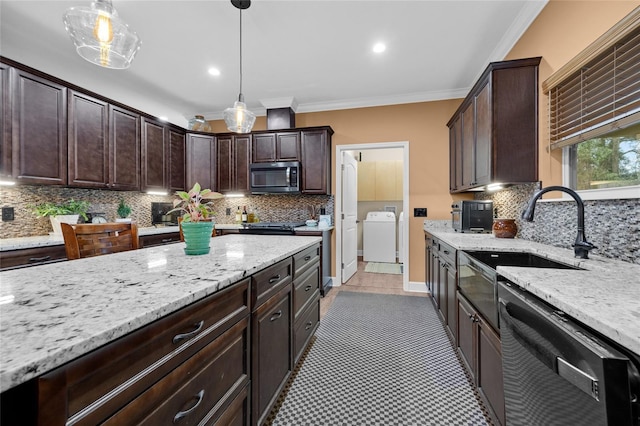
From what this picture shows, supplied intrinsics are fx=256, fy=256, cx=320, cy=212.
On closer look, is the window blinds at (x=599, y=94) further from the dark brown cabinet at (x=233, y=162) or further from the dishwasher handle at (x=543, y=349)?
the dark brown cabinet at (x=233, y=162)

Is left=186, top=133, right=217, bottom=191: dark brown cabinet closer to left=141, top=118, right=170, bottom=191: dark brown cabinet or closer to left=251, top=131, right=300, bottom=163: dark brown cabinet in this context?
left=141, top=118, right=170, bottom=191: dark brown cabinet

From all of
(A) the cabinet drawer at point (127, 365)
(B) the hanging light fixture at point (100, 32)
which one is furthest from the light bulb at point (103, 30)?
(A) the cabinet drawer at point (127, 365)

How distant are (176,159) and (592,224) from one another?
4.43 metres

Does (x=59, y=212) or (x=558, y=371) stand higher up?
(x=59, y=212)

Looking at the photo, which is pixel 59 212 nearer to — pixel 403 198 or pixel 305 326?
pixel 305 326

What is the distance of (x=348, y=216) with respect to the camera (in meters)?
4.14

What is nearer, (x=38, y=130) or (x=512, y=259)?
(x=512, y=259)

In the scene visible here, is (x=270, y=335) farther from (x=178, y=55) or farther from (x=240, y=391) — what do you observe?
(x=178, y=55)

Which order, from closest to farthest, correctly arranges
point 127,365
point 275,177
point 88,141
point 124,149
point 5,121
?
point 127,365 < point 5,121 < point 88,141 < point 124,149 < point 275,177

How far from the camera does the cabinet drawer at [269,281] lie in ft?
3.76

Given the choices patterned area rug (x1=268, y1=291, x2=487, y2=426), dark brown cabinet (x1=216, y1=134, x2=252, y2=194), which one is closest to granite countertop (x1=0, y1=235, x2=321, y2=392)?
patterned area rug (x1=268, y1=291, x2=487, y2=426)

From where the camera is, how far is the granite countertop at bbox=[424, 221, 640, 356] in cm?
60

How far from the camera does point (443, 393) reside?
163 centimetres

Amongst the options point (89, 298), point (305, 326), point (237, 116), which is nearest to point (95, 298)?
point (89, 298)
